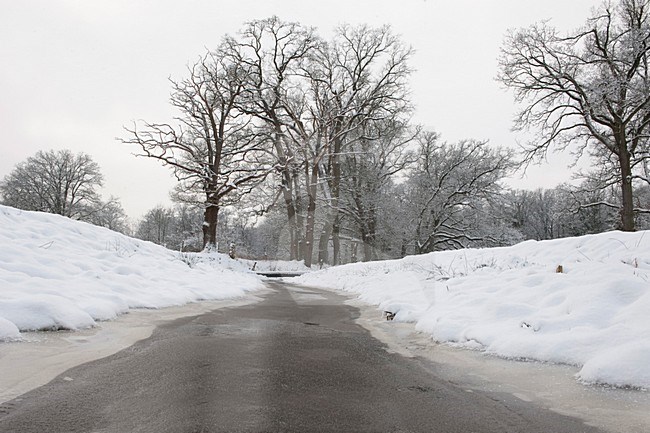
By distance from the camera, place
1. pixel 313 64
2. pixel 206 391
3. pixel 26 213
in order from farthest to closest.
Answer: pixel 313 64, pixel 26 213, pixel 206 391

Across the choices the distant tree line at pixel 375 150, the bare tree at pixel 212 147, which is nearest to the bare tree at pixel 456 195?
the distant tree line at pixel 375 150

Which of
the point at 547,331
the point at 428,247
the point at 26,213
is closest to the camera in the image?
the point at 547,331

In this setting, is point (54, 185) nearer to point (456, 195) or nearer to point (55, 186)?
point (55, 186)

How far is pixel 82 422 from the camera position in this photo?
7.07 ft

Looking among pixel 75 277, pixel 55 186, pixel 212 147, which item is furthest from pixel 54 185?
pixel 75 277

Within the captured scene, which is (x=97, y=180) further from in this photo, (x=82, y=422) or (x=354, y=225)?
(x=82, y=422)

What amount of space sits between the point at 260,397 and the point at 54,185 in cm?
5515

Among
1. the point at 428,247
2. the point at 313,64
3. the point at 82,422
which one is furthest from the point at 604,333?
the point at 428,247

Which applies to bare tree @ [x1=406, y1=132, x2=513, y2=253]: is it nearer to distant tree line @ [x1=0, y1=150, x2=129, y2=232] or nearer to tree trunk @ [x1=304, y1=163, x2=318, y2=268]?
tree trunk @ [x1=304, y1=163, x2=318, y2=268]

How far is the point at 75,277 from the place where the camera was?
6.34 m

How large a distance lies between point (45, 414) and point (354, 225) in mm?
32258

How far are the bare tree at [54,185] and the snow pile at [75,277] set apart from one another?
4348 cm

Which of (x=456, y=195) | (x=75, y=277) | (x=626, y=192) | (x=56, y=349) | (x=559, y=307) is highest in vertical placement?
(x=456, y=195)

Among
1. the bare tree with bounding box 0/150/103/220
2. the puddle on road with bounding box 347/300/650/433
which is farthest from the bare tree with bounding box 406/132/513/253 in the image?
the bare tree with bounding box 0/150/103/220
